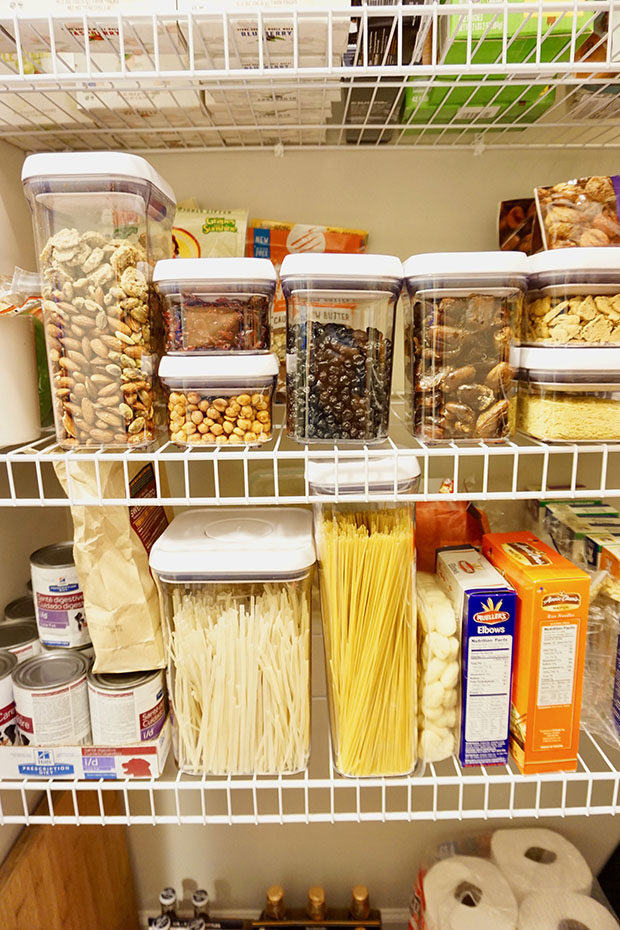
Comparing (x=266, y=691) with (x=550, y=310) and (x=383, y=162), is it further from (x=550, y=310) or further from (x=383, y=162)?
(x=383, y=162)

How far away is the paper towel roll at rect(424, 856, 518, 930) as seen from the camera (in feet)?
3.31

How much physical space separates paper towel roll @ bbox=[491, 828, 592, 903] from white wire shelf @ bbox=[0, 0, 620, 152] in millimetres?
1256

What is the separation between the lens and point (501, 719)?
0.79m

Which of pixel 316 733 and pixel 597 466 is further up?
pixel 597 466

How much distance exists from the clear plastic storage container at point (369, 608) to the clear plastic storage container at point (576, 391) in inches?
7.0

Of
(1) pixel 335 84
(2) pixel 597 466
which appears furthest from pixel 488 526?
(1) pixel 335 84

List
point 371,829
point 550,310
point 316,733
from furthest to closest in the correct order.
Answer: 1. point 371,829
2. point 316,733
3. point 550,310

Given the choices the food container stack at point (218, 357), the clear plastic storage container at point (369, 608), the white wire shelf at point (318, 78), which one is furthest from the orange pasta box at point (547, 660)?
the white wire shelf at point (318, 78)

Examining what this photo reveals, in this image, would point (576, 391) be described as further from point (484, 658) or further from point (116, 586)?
point (116, 586)

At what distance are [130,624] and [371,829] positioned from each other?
787 mm

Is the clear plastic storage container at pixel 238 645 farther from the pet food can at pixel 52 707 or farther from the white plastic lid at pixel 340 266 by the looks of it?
the white plastic lid at pixel 340 266

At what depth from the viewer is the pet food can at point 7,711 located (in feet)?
2.66

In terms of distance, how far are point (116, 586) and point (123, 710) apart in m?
0.16

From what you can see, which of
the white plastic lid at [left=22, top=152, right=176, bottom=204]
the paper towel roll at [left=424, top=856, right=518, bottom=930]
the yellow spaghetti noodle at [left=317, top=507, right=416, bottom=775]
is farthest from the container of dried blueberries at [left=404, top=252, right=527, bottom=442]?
the paper towel roll at [left=424, top=856, right=518, bottom=930]
